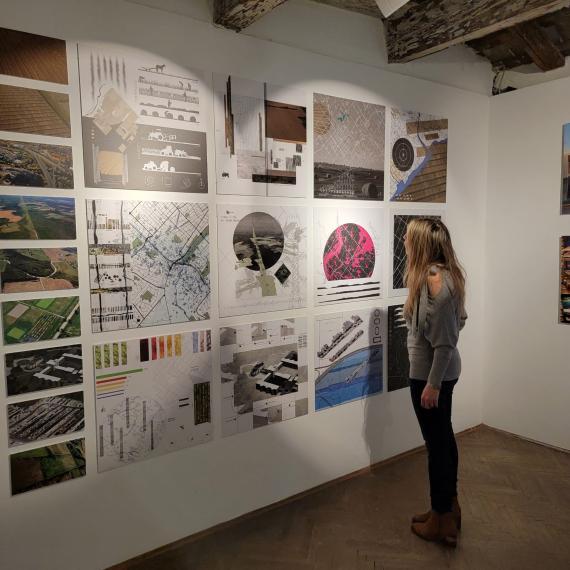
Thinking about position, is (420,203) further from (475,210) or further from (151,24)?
(151,24)

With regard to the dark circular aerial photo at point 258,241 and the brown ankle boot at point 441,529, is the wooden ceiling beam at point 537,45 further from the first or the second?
the brown ankle boot at point 441,529

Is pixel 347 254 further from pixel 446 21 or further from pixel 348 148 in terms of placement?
pixel 446 21

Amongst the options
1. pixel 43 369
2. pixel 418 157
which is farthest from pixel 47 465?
pixel 418 157

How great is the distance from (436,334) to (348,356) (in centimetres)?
87

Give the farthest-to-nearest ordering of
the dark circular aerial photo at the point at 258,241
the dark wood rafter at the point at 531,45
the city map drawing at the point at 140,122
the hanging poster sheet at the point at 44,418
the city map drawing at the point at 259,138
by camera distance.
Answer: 1. the dark wood rafter at the point at 531,45
2. the dark circular aerial photo at the point at 258,241
3. the city map drawing at the point at 259,138
4. the city map drawing at the point at 140,122
5. the hanging poster sheet at the point at 44,418

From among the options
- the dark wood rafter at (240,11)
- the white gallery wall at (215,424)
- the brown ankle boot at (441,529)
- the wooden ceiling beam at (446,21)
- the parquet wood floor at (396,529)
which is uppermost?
the wooden ceiling beam at (446,21)

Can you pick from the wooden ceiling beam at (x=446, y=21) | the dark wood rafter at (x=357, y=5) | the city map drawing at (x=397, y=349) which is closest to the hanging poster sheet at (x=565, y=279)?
the city map drawing at (x=397, y=349)

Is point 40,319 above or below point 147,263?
below

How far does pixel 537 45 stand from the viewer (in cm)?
328

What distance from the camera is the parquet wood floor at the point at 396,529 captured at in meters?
2.43

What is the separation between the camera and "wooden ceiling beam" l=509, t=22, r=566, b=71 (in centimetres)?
319

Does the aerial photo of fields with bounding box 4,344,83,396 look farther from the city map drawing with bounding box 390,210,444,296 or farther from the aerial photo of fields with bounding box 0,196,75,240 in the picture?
the city map drawing with bounding box 390,210,444,296

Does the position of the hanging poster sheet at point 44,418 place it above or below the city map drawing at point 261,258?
below

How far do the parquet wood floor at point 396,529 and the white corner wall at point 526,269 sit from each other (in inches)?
19.1
